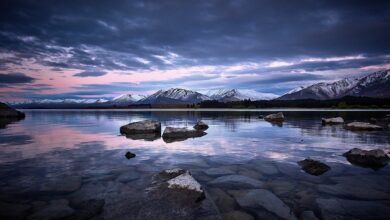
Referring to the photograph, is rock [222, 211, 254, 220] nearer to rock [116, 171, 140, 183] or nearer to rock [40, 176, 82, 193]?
rock [116, 171, 140, 183]

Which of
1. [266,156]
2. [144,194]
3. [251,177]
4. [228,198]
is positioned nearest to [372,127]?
[266,156]

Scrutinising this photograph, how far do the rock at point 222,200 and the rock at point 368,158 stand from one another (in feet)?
26.6

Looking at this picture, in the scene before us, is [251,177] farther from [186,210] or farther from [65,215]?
[65,215]

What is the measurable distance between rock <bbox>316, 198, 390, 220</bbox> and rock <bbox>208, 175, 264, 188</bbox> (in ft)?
7.16

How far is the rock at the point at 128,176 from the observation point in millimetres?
9445

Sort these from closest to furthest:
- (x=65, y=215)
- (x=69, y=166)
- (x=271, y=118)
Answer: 1. (x=65, y=215)
2. (x=69, y=166)
3. (x=271, y=118)

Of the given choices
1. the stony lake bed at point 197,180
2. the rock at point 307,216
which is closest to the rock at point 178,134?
the stony lake bed at point 197,180

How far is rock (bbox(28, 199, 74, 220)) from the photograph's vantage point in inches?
253

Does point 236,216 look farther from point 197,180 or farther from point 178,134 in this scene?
point 178,134

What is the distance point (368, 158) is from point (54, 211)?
14363 mm

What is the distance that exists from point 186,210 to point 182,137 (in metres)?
15.2

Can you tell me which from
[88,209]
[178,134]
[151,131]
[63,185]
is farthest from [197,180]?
[151,131]

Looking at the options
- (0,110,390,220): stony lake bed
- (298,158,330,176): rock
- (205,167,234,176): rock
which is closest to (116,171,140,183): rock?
(0,110,390,220): stony lake bed

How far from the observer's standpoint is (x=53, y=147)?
54.7 feet
